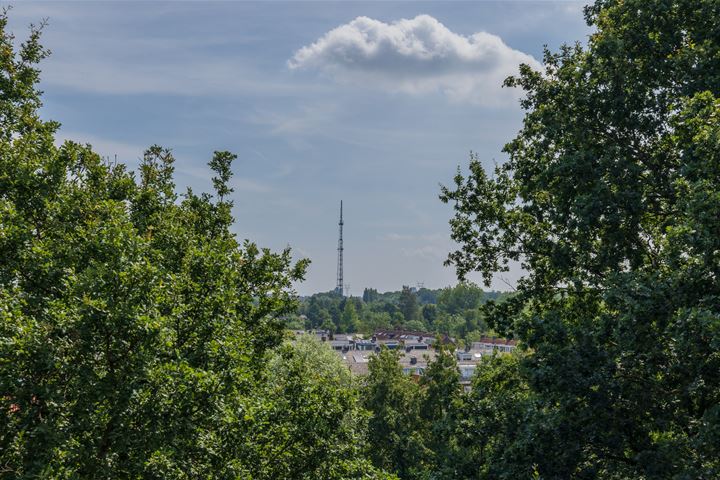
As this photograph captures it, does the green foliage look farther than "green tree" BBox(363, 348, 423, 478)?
No

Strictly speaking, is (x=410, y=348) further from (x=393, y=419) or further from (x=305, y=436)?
(x=305, y=436)

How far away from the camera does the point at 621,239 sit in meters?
15.8

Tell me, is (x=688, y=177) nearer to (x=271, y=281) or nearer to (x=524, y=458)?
(x=524, y=458)

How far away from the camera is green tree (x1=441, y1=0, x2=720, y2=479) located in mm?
11969

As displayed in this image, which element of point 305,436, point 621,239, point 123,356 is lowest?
point 305,436

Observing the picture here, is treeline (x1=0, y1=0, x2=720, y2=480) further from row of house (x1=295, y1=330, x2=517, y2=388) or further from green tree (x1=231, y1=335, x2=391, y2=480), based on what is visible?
row of house (x1=295, y1=330, x2=517, y2=388)

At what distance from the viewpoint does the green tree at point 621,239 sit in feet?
39.3

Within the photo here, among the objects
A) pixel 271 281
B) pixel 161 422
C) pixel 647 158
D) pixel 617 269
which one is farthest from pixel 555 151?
pixel 161 422

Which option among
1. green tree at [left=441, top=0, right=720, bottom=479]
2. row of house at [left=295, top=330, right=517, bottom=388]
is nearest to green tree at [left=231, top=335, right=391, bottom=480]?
green tree at [left=441, top=0, right=720, bottom=479]

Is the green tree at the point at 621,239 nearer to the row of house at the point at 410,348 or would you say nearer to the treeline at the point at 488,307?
the treeline at the point at 488,307

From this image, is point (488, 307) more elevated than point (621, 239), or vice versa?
point (621, 239)

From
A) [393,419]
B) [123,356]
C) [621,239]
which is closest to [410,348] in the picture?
[393,419]

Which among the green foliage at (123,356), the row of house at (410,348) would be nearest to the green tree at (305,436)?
the green foliage at (123,356)

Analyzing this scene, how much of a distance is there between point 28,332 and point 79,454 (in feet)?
7.27
